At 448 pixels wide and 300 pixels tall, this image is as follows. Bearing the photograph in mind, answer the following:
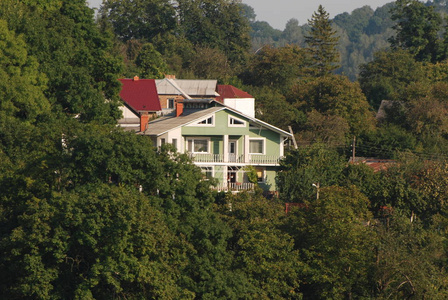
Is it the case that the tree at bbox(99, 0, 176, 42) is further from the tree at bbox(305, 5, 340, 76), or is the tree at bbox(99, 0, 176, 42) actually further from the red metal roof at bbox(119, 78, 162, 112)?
the red metal roof at bbox(119, 78, 162, 112)

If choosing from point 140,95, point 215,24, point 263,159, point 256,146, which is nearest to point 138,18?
point 215,24

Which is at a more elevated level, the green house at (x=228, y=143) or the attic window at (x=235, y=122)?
the attic window at (x=235, y=122)

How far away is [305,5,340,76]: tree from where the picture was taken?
244ft

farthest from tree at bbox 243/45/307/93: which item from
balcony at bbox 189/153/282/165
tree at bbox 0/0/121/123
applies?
tree at bbox 0/0/121/123

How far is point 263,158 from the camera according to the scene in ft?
138

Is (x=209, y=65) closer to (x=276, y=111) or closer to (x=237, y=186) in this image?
(x=276, y=111)

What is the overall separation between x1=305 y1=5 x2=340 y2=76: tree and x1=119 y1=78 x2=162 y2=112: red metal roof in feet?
89.3

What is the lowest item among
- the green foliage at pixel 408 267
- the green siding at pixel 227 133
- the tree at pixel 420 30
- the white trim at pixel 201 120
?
the green foliage at pixel 408 267

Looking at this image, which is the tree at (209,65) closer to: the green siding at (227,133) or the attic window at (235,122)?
the green siding at (227,133)

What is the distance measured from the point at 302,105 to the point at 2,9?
23.5 metres

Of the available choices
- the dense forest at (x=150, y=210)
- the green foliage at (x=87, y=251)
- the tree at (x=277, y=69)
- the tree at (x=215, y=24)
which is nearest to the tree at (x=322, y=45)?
the tree at (x=277, y=69)

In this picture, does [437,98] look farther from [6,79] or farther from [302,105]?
[6,79]

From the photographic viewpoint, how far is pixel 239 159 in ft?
137

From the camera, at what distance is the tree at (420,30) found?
77.1 metres
